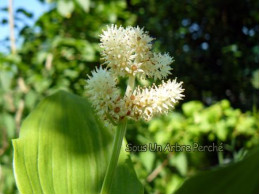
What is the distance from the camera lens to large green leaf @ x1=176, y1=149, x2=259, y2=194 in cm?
42

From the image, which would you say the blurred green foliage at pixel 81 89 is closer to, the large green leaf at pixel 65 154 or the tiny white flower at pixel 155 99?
the large green leaf at pixel 65 154

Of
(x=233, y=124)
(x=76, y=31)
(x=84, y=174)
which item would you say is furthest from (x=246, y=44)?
(x=84, y=174)

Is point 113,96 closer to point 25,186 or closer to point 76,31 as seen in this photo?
point 25,186

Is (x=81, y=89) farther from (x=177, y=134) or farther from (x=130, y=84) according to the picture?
(x=130, y=84)

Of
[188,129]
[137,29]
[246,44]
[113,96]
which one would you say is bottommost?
[113,96]

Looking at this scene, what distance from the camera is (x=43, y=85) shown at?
149cm

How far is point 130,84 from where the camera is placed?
0.48 m

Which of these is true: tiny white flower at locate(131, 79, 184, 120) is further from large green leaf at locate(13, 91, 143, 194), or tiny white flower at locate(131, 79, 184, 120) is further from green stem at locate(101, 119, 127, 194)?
large green leaf at locate(13, 91, 143, 194)

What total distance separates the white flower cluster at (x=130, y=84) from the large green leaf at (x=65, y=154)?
0.65 feet

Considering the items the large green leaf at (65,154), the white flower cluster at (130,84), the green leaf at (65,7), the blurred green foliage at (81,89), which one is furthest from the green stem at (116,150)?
the green leaf at (65,7)

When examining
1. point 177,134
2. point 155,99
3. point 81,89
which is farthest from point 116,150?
point 177,134

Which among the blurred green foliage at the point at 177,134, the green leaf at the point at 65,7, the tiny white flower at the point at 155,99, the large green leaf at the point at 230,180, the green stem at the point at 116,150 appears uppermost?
the green leaf at the point at 65,7

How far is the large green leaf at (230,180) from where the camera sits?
423 millimetres

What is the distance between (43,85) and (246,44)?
2.51 meters
